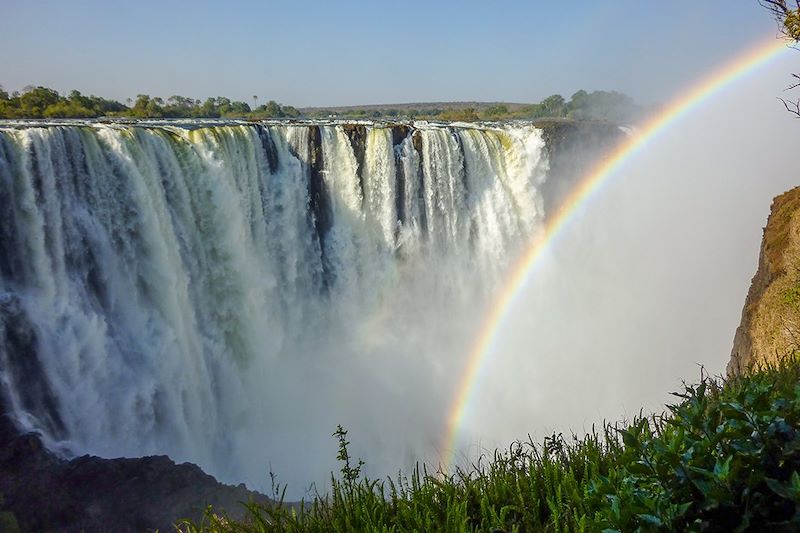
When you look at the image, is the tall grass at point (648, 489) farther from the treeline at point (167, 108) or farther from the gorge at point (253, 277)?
the treeline at point (167, 108)

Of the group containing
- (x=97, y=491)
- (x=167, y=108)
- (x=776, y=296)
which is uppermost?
(x=167, y=108)

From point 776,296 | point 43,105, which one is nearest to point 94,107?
point 43,105

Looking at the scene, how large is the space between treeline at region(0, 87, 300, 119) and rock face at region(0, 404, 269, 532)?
17.0m

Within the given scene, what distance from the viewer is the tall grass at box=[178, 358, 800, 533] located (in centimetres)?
191

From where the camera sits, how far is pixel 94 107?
26.1m

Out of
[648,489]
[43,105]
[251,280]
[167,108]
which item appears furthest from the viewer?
[167,108]

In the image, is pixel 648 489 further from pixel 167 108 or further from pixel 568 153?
pixel 167 108

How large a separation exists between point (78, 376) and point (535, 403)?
1115 centimetres

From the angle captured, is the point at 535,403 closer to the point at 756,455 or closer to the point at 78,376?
the point at 78,376

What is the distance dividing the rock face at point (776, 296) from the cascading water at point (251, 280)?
5.53 metres

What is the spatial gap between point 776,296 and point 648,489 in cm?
678

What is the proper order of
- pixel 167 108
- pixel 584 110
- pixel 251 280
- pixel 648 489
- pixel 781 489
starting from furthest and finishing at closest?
pixel 584 110 → pixel 167 108 → pixel 251 280 → pixel 648 489 → pixel 781 489

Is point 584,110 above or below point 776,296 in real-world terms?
above

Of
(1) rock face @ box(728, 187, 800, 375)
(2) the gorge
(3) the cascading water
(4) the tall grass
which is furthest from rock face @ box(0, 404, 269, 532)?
(1) rock face @ box(728, 187, 800, 375)
